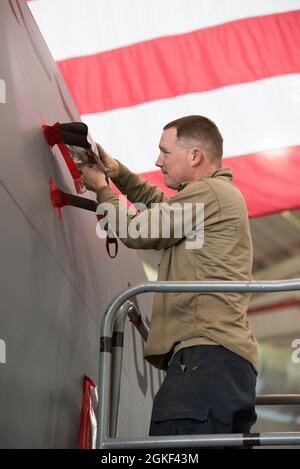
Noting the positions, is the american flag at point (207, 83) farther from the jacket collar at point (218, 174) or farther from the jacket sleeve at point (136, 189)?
the jacket collar at point (218, 174)

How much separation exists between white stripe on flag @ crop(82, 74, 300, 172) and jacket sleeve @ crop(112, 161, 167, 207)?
272 centimetres

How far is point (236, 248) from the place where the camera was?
1812 millimetres

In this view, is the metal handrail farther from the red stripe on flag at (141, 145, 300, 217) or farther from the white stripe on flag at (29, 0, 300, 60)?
the white stripe on flag at (29, 0, 300, 60)

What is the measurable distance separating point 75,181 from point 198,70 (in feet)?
11.3

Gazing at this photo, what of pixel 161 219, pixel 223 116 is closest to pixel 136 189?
pixel 161 219

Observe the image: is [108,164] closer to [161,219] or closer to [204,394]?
[161,219]

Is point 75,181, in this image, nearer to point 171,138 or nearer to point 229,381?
point 171,138

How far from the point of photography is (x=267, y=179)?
16.2ft

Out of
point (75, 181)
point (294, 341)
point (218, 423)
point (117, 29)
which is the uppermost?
→ point (117, 29)

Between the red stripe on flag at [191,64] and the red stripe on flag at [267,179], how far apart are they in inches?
21.8

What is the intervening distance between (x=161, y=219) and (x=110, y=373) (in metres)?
0.42

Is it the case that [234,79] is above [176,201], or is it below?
above
